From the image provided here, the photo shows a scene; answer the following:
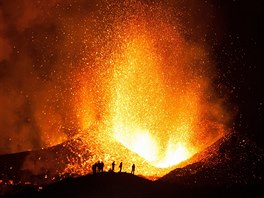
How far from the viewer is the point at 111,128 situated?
164 ft

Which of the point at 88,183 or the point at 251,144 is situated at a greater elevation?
the point at 251,144

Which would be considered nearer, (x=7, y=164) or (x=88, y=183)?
(x=88, y=183)

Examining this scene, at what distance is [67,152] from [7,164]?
21.6 feet

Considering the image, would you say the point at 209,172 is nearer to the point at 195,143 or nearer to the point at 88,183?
the point at 88,183

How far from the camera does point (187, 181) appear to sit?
31.6 m

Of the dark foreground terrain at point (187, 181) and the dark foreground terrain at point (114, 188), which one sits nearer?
the dark foreground terrain at point (114, 188)

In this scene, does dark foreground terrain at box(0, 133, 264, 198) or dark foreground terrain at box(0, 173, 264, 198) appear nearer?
dark foreground terrain at box(0, 173, 264, 198)

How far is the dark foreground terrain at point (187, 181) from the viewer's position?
2695 cm

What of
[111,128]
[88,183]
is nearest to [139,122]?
[111,128]

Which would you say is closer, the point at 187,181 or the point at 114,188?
the point at 114,188

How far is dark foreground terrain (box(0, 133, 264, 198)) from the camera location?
26953 mm

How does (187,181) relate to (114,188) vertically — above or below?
above

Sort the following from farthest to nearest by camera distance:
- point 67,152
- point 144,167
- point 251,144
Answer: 1. point 251,144
2. point 67,152
3. point 144,167

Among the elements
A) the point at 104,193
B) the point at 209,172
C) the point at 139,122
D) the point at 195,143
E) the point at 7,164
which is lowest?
the point at 104,193
